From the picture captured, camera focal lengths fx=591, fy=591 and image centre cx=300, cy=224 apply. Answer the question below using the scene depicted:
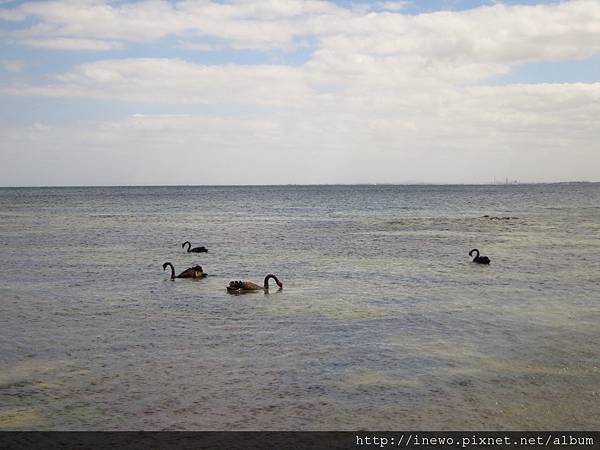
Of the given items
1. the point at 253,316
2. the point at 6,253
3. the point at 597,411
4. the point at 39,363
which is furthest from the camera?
the point at 6,253

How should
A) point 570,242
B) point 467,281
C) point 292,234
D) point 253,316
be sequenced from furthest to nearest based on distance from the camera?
point 292,234
point 570,242
point 467,281
point 253,316

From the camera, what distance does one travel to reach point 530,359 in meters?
13.1

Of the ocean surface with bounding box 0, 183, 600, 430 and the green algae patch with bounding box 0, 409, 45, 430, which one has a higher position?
the ocean surface with bounding box 0, 183, 600, 430

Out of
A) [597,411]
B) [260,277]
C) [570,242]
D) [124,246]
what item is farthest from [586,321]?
[124,246]

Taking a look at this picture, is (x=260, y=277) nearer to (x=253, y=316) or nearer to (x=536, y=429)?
(x=253, y=316)

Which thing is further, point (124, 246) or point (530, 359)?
point (124, 246)

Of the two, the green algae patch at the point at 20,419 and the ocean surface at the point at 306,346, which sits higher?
the ocean surface at the point at 306,346

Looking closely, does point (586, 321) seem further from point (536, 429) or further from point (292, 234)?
point (292, 234)

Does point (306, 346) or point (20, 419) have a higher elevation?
point (306, 346)

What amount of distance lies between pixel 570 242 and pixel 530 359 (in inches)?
1181

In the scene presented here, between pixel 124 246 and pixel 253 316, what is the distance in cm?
2454

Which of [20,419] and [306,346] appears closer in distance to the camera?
[20,419]

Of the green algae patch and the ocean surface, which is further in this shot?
the ocean surface

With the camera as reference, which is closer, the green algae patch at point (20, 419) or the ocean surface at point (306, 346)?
the green algae patch at point (20, 419)
